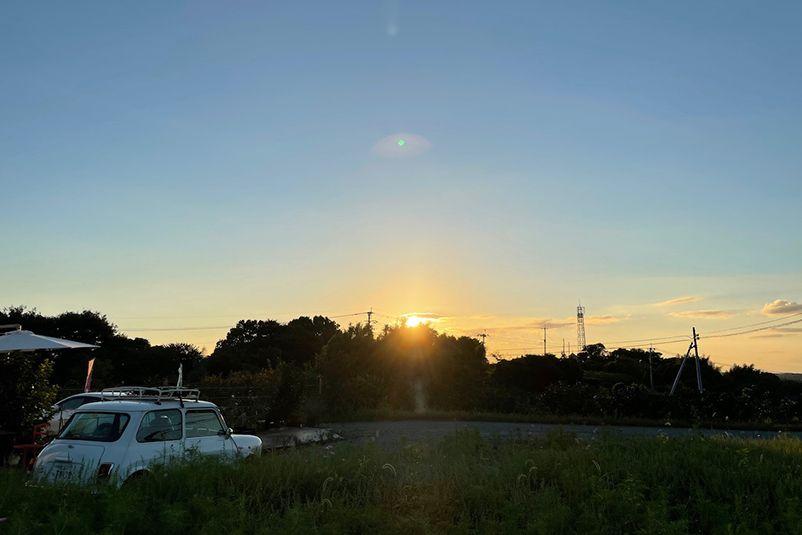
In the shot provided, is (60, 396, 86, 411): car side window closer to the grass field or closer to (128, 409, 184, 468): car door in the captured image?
(128, 409, 184, 468): car door

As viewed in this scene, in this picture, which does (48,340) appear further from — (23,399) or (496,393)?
(496,393)

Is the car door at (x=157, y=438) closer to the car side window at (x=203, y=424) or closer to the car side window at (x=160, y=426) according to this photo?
the car side window at (x=160, y=426)

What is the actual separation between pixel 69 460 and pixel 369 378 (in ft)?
72.2

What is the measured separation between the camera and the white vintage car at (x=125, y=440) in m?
8.52

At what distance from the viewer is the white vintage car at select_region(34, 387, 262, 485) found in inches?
336

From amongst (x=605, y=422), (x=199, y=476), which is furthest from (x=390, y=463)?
(x=605, y=422)

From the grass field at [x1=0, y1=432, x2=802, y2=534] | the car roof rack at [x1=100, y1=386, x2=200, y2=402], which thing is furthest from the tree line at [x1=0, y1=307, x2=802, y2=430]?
the grass field at [x1=0, y1=432, x2=802, y2=534]

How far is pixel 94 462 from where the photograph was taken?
337 inches

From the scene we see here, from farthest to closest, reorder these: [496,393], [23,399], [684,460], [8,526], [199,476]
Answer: [496,393]
[23,399]
[684,460]
[199,476]
[8,526]

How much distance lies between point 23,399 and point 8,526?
27.5 feet

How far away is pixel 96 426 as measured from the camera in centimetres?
916

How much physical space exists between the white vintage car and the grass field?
36.2 inches

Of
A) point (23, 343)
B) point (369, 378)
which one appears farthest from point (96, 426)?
point (369, 378)

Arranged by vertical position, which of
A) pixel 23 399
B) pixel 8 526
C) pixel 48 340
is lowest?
pixel 8 526
